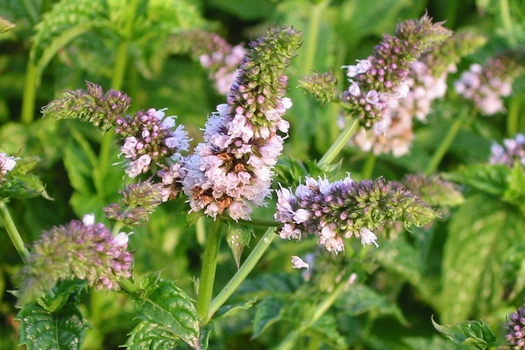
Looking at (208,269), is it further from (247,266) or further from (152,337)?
(152,337)

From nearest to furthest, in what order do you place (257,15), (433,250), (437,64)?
(437,64), (433,250), (257,15)

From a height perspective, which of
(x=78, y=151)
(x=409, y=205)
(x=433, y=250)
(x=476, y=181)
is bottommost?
(x=433, y=250)

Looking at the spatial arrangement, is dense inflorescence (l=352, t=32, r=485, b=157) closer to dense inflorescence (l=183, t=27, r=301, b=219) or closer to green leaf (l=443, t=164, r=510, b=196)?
green leaf (l=443, t=164, r=510, b=196)

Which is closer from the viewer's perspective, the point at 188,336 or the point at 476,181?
the point at 188,336

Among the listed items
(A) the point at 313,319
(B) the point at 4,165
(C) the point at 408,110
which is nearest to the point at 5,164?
(B) the point at 4,165

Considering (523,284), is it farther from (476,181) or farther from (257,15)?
(257,15)

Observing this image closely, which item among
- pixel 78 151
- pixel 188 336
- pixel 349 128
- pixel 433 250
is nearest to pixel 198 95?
pixel 78 151

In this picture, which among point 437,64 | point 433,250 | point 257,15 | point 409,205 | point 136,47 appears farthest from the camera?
point 257,15
